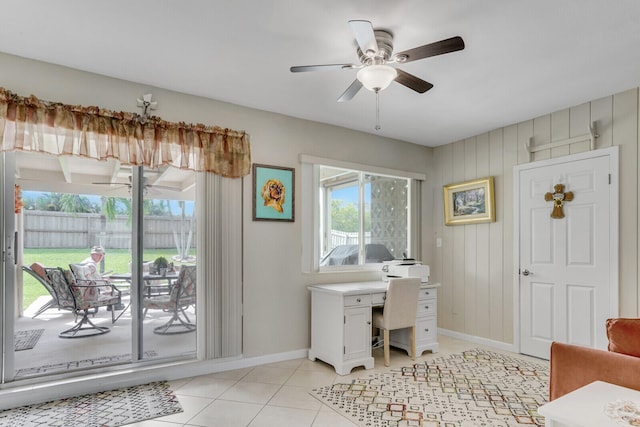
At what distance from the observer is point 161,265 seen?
10.8ft

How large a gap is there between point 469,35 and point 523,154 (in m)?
2.18

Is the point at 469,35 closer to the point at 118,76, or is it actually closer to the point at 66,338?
the point at 118,76

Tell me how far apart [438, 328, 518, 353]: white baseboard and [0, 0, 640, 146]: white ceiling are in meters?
2.58

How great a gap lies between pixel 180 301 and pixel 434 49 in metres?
2.88

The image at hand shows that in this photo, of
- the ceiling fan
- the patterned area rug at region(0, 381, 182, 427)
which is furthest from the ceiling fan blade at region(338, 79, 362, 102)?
Result: the patterned area rug at region(0, 381, 182, 427)

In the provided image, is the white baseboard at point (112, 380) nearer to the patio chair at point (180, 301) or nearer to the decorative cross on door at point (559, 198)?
the patio chair at point (180, 301)

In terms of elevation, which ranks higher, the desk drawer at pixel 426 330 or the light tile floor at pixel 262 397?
the desk drawer at pixel 426 330

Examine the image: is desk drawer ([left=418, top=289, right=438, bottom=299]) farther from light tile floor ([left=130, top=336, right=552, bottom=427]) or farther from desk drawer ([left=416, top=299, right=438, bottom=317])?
light tile floor ([left=130, top=336, right=552, bottom=427])

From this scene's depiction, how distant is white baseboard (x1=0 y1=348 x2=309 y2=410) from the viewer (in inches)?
103

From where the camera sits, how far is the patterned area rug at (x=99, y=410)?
240cm

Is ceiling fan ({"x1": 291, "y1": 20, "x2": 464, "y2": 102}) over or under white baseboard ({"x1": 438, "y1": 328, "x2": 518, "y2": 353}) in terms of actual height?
over

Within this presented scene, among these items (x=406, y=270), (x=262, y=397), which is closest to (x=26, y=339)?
(x=262, y=397)

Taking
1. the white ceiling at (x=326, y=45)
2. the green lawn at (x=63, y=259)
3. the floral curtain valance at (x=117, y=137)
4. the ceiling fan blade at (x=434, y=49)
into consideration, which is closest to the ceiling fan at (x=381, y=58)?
the ceiling fan blade at (x=434, y=49)

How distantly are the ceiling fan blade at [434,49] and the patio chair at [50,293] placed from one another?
3.00 metres
